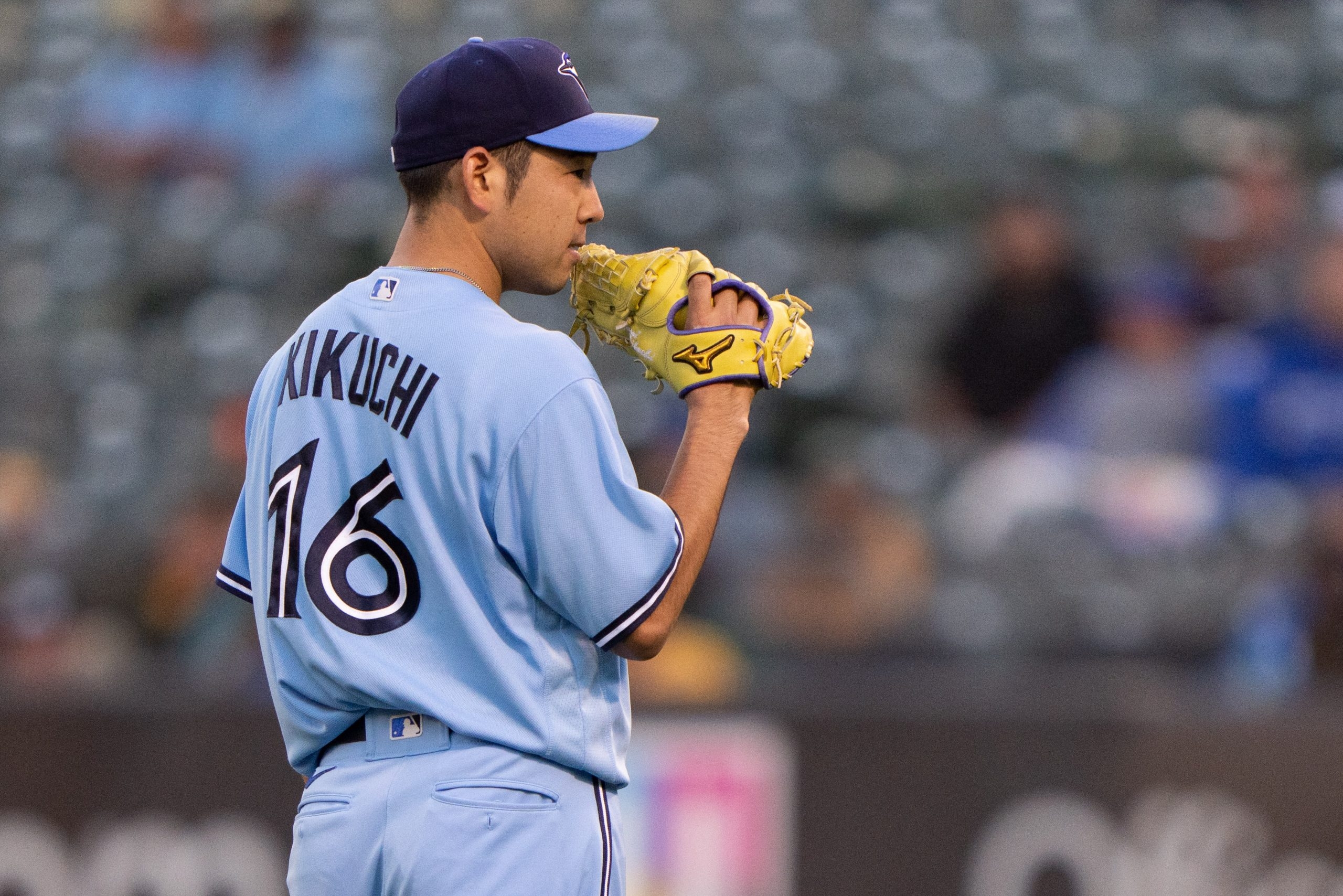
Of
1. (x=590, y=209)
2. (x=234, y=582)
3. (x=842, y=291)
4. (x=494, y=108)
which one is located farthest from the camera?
(x=842, y=291)

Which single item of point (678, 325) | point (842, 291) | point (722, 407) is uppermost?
point (842, 291)

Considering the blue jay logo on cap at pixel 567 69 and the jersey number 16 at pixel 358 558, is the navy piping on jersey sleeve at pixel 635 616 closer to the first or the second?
the jersey number 16 at pixel 358 558

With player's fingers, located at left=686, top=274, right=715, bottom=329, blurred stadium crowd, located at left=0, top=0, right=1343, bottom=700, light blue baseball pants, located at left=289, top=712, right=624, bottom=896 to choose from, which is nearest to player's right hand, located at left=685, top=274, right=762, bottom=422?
player's fingers, located at left=686, top=274, right=715, bottom=329

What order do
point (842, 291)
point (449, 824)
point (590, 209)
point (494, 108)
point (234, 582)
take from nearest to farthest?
1. point (449, 824)
2. point (494, 108)
3. point (590, 209)
4. point (234, 582)
5. point (842, 291)

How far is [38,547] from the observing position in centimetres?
635

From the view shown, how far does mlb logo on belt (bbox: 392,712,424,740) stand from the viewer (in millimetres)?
2172

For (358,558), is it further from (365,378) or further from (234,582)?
(234,582)

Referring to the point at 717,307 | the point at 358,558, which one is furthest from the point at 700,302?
the point at 358,558

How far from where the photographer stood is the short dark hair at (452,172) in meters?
2.26

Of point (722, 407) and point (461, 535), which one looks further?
point (722, 407)

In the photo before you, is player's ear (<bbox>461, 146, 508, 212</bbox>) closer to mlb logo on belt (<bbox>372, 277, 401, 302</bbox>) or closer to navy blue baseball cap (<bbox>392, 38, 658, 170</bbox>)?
navy blue baseball cap (<bbox>392, 38, 658, 170</bbox>)

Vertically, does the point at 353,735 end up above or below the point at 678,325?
below

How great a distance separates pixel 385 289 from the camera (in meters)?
2.28

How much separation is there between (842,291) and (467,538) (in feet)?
18.4
